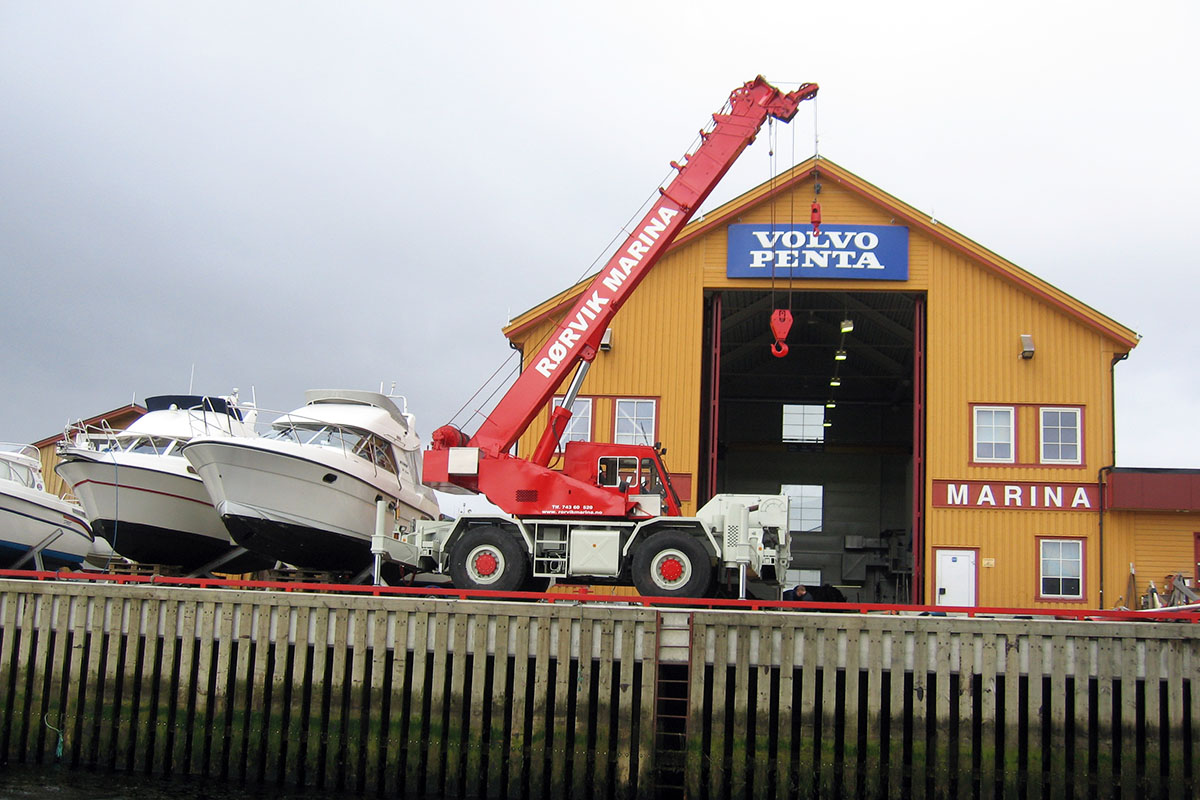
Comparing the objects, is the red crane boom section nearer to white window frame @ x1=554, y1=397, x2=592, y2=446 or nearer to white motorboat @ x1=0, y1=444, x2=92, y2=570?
white window frame @ x1=554, y1=397, x2=592, y2=446

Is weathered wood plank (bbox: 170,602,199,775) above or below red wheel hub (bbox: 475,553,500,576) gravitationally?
below

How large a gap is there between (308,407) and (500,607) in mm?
8323

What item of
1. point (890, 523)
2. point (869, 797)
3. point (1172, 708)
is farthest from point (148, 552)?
point (890, 523)

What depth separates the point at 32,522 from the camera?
70.2 feet

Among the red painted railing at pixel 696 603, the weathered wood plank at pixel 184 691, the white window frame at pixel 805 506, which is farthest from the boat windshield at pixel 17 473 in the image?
the white window frame at pixel 805 506

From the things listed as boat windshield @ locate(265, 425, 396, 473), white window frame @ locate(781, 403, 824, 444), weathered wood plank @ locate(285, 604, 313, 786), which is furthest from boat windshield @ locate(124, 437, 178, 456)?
white window frame @ locate(781, 403, 824, 444)

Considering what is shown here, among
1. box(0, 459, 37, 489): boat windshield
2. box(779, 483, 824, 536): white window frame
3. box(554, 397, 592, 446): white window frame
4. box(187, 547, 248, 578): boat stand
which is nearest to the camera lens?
box(187, 547, 248, 578): boat stand

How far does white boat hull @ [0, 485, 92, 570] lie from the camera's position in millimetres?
20750

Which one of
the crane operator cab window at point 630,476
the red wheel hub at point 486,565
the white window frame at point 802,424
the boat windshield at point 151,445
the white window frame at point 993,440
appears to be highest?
the white window frame at point 802,424

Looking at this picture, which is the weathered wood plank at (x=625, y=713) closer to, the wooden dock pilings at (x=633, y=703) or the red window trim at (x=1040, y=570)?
A: the wooden dock pilings at (x=633, y=703)

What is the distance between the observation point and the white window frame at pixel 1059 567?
20469 mm

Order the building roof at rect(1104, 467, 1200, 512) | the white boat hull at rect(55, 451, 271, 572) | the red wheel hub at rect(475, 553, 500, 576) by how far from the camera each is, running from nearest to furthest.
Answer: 1. the red wheel hub at rect(475, 553, 500, 576)
2. the white boat hull at rect(55, 451, 271, 572)
3. the building roof at rect(1104, 467, 1200, 512)

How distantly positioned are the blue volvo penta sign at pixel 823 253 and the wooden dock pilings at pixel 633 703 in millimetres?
10278

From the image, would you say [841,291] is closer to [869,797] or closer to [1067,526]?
[1067,526]
